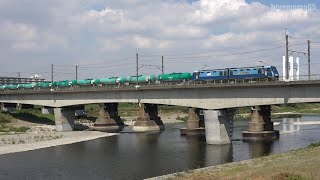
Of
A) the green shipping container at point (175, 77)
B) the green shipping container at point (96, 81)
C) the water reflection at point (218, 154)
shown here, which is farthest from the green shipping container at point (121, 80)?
the water reflection at point (218, 154)

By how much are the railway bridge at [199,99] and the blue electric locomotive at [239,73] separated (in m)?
4.81

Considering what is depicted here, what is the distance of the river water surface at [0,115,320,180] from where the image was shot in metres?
39.4

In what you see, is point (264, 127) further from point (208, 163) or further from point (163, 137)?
point (208, 163)

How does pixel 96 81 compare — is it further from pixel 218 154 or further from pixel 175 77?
pixel 218 154

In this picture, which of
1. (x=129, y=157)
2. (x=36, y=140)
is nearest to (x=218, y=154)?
(x=129, y=157)

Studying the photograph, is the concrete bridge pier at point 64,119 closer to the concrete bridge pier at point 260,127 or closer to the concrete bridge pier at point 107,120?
the concrete bridge pier at point 107,120

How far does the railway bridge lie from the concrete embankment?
25.7 ft

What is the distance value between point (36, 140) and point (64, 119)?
19591 mm

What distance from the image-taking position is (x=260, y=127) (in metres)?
64.8

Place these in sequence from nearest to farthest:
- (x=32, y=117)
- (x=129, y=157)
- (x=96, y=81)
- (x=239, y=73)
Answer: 1. (x=129, y=157)
2. (x=239, y=73)
3. (x=96, y=81)
4. (x=32, y=117)

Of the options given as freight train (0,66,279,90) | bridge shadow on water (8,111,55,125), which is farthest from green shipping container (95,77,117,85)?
bridge shadow on water (8,111,55,125)

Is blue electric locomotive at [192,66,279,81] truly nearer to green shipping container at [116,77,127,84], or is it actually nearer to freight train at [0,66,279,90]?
freight train at [0,66,279,90]

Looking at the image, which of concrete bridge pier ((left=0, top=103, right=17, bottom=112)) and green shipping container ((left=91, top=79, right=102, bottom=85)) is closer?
green shipping container ((left=91, top=79, right=102, bottom=85))

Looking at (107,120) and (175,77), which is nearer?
(175,77)
